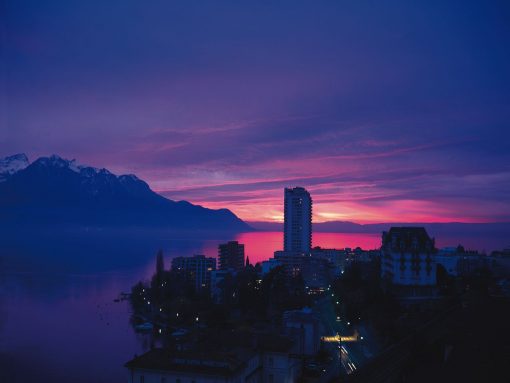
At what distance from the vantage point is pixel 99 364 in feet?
92.7

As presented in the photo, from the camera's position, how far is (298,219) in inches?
3465

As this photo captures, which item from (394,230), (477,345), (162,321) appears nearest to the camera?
(477,345)

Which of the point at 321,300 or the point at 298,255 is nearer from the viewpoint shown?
the point at 321,300

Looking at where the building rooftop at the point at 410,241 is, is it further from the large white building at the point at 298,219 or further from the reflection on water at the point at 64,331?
the large white building at the point at 298,219

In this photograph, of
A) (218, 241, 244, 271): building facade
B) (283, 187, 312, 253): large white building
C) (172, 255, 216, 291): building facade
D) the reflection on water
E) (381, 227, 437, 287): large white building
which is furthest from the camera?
(283, 187, 312, 253): large white building

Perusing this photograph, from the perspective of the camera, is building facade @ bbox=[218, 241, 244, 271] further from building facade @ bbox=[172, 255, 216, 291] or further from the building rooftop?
the building rooftop

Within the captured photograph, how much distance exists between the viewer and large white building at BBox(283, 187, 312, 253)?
87.6m

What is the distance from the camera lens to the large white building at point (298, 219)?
87.6 metres

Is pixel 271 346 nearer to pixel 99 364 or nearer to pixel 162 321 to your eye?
pixel 99 364

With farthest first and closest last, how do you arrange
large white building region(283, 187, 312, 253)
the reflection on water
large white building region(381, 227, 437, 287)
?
large white building region(283, 187, 312, 253) < large white building region(381, 227, 437, 287) < the reflection on water

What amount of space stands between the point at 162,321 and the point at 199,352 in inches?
983

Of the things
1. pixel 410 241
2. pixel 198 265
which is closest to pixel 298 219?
pixel 198 265

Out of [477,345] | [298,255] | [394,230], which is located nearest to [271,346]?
[477,345]

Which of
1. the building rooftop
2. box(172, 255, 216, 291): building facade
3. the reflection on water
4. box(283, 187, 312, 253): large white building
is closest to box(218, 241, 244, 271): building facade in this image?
box(172, 255, 216, 291): building facade
